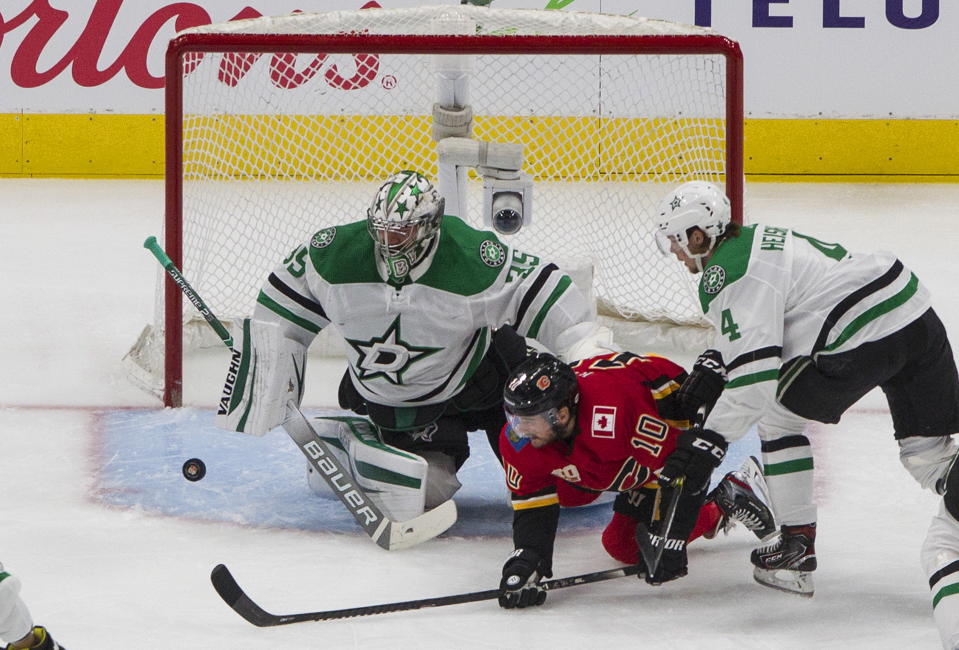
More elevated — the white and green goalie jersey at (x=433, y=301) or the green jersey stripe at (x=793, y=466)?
the white and green goalie jersey at (x=433, y=301)

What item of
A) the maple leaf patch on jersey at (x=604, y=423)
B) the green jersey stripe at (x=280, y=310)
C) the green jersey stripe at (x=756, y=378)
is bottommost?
the maple leaf patch on jersey at (x=604, y=423)

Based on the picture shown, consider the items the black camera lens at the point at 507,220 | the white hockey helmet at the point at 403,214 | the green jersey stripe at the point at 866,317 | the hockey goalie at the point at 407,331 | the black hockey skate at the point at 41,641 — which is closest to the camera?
the black hockey skate at the point at 41,641

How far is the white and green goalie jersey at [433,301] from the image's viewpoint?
10.9ft

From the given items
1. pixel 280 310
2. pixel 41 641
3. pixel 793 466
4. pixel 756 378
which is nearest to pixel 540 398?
pixel 756 378

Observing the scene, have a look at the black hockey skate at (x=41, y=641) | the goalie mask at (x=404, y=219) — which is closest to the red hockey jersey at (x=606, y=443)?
the goalie mask at (x=404, y=219)

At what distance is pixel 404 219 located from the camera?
10.4ft

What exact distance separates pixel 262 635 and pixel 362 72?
10.7 feet

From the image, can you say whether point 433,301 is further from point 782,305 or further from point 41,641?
point 41,641

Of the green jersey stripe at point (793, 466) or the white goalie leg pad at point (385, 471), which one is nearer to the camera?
the green jersey stripe at point (793, 466)

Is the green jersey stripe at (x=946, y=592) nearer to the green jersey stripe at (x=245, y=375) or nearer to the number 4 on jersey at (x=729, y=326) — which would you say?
the number 4 on jersey at (x=729, y=326)

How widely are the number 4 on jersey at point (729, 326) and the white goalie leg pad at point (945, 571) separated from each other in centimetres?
53

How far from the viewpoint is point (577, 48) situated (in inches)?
166

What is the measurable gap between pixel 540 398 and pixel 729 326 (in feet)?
1.34

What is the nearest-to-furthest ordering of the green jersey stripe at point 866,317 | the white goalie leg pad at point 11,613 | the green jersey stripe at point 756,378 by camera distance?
1. the white goalie leg pad at point 11,613
2. the green jersey stripe at point 756,378
3. the green jersey stripe at point 866,317
